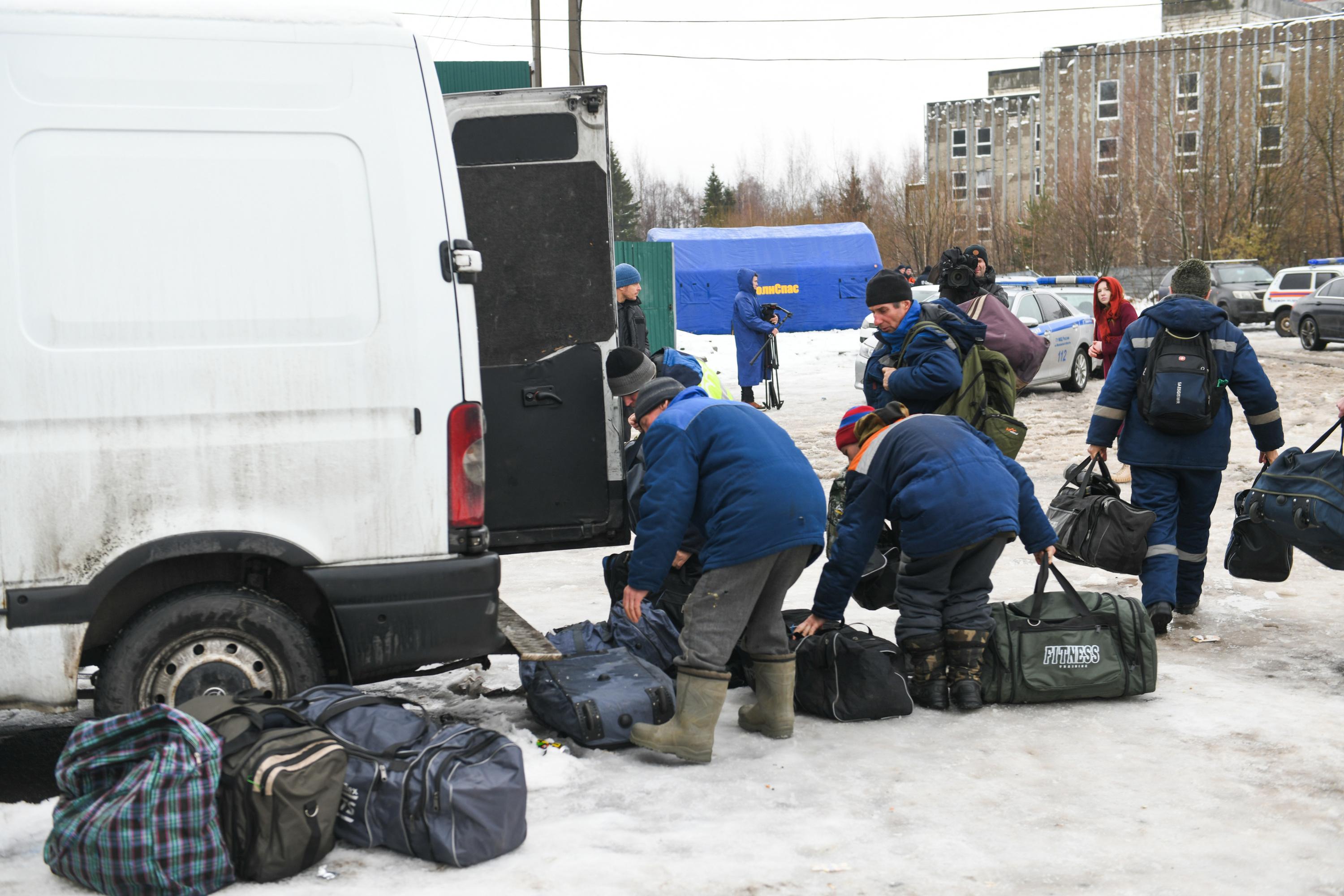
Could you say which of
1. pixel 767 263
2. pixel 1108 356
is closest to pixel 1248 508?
pixel 1108 356

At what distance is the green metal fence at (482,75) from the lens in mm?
16875

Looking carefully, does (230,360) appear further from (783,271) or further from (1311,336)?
(783,271)

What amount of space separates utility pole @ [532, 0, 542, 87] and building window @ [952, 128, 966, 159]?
198ft

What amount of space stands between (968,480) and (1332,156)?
43.4 m

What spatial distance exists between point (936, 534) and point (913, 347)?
1.55 meters

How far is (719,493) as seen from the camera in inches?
179

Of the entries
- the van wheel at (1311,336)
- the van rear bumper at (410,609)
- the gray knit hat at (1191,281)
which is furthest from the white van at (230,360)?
the van wheel at (1311,336)

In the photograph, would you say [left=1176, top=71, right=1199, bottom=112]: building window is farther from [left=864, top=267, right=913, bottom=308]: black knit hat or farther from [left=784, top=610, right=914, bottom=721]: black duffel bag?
[left=784, top=610, right=914, bottom=721]: black duffel bag

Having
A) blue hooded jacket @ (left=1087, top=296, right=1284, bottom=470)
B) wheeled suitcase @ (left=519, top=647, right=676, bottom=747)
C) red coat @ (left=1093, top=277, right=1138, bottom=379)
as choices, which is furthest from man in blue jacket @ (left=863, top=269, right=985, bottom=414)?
red coat @ (left=1093, top=277, right=1138, bottom=379)

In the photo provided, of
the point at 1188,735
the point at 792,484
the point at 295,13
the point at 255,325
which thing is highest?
the point at 295,13

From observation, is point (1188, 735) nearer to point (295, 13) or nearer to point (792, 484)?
point (792, 484)

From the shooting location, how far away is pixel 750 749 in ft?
15.5

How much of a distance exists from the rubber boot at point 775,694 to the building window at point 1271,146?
44.1 metres

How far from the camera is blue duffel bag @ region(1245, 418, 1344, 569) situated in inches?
207
